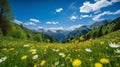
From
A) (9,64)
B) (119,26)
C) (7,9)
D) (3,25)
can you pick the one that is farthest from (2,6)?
(119,26)

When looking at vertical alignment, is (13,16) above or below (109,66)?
above

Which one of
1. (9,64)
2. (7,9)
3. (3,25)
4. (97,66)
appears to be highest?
(7,9)

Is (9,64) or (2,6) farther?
(2,6)

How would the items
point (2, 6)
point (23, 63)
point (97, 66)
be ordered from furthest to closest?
1. point (2, 6)
2. point (23, 63)
3. point (97, 66)

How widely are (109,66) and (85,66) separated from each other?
0.46 meters

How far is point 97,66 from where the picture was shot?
233cm

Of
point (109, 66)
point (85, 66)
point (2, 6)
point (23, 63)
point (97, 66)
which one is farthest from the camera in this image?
point (2, 6)

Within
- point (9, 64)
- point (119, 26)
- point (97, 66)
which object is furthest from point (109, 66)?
point (119, 26)

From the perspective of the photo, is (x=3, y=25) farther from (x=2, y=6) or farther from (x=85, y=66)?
(x=85, y=66)

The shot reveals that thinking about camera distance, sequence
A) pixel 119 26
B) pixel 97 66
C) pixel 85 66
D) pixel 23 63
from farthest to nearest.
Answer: pixel 119 26
pixel 23 63
pixel 85 66
pixel 97 66

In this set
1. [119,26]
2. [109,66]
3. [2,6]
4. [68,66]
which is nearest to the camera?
[109,66]

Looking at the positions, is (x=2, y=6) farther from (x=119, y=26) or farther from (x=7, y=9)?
(x=119, y=26)

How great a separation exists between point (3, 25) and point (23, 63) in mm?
51496

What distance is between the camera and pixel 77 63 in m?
2.44
